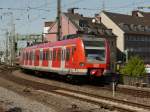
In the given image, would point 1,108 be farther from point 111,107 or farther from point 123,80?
point 123,80

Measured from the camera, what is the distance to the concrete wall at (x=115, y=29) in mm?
88856

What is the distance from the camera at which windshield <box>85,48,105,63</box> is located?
26.1 meters

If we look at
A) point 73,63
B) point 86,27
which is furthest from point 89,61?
point 86,27

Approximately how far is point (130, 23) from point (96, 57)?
2784 inches

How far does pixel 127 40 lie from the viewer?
89.8m

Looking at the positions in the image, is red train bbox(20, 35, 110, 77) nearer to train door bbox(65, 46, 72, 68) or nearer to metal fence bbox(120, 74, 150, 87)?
train door bbox(65, 46, 72, 68)

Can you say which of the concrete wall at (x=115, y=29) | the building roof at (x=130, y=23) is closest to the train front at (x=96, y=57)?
the concrete wall at (x=115, y=29)

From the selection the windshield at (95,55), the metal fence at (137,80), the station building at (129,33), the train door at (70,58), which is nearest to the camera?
the windshield at (95,55)

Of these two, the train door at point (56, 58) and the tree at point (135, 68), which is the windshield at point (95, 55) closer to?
the train door at point (56, 58)

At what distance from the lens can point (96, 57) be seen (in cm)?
2616

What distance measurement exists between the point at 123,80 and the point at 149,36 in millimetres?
69065

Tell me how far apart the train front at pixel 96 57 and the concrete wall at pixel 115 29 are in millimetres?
61710

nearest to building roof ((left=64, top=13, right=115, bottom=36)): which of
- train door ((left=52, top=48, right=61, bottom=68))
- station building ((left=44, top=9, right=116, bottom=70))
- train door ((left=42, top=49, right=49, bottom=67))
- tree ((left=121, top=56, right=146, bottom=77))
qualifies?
station building ((left=44, top=9, right=116, bottom=70))

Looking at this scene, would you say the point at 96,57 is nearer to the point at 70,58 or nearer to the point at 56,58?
the point at 70,58
